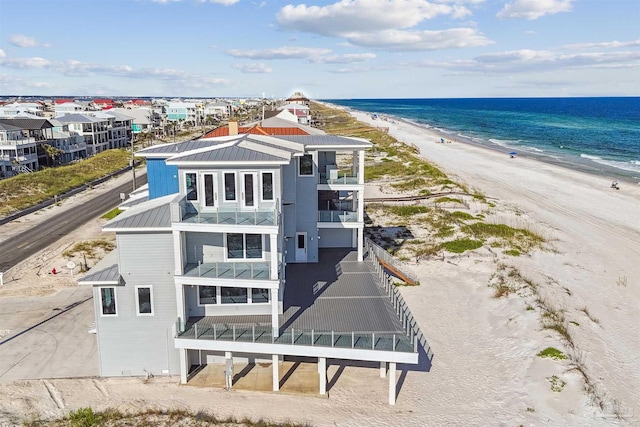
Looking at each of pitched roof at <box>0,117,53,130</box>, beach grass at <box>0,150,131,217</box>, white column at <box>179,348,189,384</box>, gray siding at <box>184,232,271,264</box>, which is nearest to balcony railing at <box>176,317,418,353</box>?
white column at <box>179,348,189,384</box>

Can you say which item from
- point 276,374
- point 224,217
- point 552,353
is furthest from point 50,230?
point 552,353

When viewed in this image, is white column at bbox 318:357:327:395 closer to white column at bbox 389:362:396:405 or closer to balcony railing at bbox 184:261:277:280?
white column at bbox 389:362:396:405

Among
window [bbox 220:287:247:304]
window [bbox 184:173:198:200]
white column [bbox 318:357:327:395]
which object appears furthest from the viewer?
window [bbox 220:287:247:304]

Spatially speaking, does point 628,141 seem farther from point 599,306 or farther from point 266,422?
point 266,422

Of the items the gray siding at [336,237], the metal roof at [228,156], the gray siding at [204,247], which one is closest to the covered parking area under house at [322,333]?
the gray siding at [204,247]

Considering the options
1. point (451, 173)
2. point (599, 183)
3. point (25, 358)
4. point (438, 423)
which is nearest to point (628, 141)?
point (599, 183)

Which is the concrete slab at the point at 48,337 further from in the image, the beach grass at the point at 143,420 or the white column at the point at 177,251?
the white column at the point at 177,251
